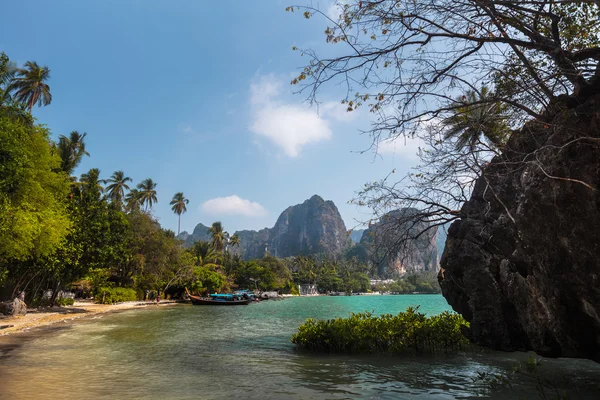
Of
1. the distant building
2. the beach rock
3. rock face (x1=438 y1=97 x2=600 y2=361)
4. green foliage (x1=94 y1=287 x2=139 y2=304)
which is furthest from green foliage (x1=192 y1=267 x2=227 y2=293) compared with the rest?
the distant building

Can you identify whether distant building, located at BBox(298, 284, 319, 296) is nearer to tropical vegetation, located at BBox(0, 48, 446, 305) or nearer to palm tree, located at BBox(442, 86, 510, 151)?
tropical vegetation, located at BBox(0, 48, 446, 305)

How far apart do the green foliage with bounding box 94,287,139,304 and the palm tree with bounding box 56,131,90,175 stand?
14.2 meters

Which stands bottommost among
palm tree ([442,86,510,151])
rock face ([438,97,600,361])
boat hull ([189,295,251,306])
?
boat hull ([189,295,251,306])

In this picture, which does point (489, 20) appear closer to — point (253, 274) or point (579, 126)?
point (579, 126)

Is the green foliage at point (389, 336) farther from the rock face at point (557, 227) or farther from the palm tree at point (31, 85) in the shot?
the palm tree at point (31, 85)

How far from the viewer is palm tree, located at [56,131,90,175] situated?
113 ft

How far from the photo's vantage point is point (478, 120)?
522 centimetres

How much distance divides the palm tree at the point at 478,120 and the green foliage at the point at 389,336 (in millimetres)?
8679

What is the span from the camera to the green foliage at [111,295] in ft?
141

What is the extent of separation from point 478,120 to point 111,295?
154ft

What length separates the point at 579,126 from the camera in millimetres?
4777

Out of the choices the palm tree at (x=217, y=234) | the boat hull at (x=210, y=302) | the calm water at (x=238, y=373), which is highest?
the palm tree at (x=217, y=234)

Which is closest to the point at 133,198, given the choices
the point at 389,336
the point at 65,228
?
the point at 65,228

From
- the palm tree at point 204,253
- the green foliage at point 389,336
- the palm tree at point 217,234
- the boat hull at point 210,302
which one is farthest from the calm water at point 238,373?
the palm tree at point 217,234
